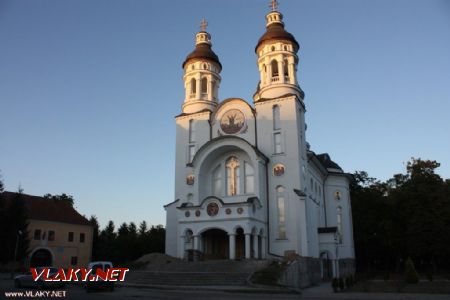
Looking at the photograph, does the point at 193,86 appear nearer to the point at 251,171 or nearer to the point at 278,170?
the point at 251,171

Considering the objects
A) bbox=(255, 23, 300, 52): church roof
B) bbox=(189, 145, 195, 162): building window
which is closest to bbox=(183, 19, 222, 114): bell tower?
bbox=(189, 145, 195, 162): building window

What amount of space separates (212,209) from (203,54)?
15218 millimetres

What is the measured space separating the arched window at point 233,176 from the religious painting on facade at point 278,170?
10.2ft

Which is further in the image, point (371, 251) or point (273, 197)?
point (371, 251)

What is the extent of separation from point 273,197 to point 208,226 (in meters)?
5.24

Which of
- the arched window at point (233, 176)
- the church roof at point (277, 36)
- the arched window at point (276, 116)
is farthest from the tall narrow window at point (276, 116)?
the church roof at point (277, 36)

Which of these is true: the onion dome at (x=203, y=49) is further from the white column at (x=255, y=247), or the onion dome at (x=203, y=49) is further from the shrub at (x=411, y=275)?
the shrub at (x=411, y=275)

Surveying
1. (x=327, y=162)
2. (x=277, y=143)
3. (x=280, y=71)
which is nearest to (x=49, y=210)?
(x=277, y=143)

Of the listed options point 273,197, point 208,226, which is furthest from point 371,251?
point 208,226

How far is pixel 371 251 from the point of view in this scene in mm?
44844

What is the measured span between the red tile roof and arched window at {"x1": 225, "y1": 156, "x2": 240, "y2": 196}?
16.9 metres

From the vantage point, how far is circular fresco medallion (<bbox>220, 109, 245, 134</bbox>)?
3322 centimetres

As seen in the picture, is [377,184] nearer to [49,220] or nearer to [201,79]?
[201,79]

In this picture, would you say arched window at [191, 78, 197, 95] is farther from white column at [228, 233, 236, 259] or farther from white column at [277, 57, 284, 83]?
white column at [228, 233, 236, 259]
